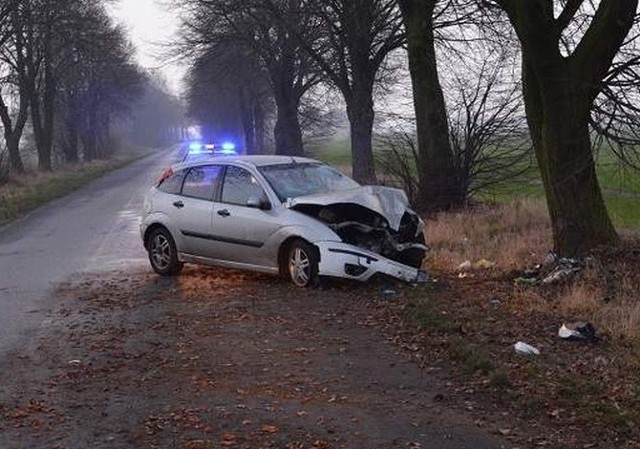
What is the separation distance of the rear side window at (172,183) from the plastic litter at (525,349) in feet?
22.0

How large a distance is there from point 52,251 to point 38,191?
1772cm

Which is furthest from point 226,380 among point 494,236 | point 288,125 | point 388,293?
point 288,125

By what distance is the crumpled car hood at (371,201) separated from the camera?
10.5 metres

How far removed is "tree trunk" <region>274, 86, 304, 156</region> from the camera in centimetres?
3519

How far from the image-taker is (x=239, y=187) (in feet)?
38.1

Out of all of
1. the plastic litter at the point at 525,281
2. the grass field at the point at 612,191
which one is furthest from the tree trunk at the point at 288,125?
the plastic litter at the point at 525,281

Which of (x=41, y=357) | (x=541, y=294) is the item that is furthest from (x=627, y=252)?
(x=41, y=357)

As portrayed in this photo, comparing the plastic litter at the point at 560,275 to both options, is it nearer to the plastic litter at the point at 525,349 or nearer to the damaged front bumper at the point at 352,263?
the damaged front bumper at the point at 352,263

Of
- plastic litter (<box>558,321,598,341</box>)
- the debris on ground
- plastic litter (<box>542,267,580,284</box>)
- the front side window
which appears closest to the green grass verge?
the front side window

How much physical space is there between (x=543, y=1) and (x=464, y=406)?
603 centimetres

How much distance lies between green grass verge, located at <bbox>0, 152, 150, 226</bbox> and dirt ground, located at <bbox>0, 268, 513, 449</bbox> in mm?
14301


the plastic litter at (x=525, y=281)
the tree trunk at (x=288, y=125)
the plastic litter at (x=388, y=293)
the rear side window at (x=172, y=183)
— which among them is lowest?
the plastic litter at (x=388, y=293)

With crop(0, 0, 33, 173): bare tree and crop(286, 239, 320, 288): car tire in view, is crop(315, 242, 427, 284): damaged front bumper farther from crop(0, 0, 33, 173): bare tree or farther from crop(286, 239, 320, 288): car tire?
crop(0, 0, 33, 173): bare tree

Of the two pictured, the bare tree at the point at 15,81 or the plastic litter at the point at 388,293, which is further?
the bare tree at the point at 15,81
